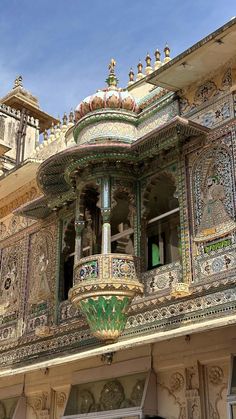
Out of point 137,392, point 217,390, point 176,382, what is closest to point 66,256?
point 137,392

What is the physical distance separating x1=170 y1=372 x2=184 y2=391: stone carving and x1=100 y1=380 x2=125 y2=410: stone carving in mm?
950

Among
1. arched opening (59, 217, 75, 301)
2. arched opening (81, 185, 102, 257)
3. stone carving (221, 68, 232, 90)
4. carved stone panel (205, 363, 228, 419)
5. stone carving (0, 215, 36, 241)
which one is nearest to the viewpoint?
carved stone panel (205, 363, 228, 419)

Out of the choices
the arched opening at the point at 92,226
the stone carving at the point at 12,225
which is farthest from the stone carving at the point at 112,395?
the stone carving at the point at 12,225

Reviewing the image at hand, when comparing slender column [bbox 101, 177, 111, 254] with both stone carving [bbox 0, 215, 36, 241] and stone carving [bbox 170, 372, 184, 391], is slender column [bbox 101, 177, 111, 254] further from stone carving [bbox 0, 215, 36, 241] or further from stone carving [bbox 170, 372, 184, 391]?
stone carving [bbox 0, 215, 36, 241]

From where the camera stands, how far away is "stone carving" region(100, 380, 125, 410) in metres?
9.33

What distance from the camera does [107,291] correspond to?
29.6 feet

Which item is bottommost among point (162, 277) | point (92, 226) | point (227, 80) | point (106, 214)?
point (162, 277)

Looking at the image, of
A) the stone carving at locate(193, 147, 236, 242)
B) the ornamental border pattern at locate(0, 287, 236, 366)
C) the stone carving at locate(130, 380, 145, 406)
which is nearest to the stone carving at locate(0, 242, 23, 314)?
the ornamental border pattern at locate(0, 287, 236, 366)

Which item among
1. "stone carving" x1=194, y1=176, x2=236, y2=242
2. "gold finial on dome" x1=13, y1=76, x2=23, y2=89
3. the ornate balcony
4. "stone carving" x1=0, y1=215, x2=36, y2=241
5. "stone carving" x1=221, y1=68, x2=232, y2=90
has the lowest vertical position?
the ornate balcony

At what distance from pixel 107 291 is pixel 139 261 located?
81 centimetres

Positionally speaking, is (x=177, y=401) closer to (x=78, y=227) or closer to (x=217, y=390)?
(x=217, y=390)

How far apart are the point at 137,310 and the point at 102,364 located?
119 cm

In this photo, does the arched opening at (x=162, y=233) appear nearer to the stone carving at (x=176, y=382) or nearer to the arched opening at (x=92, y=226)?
the arched opening at (x=92, y=226)

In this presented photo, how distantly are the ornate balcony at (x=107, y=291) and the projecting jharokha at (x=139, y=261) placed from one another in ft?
0.06
